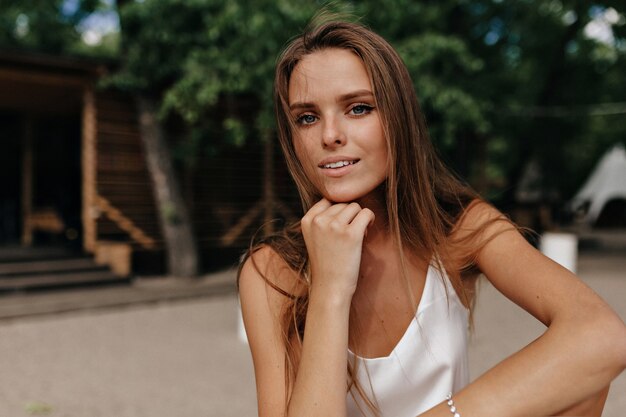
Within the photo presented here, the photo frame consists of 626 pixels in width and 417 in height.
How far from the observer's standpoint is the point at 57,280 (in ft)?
36.0

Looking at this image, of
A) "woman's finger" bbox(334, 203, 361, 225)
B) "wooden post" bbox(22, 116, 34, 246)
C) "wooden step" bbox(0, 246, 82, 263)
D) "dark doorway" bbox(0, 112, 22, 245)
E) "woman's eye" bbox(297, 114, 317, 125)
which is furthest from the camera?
"dark doorway" bbox(0, 112, 22, 245)

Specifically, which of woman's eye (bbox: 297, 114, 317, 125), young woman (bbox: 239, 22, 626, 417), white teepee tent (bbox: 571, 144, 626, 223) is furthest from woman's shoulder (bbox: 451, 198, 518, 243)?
white teepee tent (bbox: 571, 144, 626, 223)

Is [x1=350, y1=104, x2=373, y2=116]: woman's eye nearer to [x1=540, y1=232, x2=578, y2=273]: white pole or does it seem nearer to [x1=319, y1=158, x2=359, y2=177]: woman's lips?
[x1=319, y1=158, x2=359, y2=177]: woman's lips

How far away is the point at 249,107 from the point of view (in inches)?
579

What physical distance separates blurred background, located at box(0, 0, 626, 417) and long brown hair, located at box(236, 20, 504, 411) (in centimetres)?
441

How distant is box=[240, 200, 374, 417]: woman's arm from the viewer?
55.5 inches

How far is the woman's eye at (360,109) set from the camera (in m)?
1.57

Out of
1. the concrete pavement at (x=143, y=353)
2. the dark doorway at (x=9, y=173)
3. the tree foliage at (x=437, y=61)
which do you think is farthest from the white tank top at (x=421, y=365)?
the dark doorway at (x=9, y=173)

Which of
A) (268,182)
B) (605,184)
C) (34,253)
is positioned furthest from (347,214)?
(605,184)

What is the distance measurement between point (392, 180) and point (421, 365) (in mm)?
524

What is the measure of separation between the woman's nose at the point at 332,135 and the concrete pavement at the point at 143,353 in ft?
12.5

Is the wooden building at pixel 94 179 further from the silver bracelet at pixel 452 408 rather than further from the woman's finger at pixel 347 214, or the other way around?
the silver bracelet at pixel 452 408

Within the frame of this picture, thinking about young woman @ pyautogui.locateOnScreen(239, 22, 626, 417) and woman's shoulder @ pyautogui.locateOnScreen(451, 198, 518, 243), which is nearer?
young woman @ pyautogui.locateOnScreen(239, 22, 626, 417)

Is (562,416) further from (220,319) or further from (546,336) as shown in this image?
(220,319)
